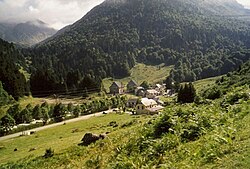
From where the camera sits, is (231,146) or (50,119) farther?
(50,119)

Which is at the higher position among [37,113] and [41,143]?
[37,113]

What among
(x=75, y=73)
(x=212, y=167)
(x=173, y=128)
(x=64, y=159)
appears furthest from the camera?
(x=75, y=73)

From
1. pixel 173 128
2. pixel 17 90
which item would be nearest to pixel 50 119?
pixel 17 90

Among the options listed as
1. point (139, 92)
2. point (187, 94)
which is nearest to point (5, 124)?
point (187, 94)

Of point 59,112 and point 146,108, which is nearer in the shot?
point 59,112

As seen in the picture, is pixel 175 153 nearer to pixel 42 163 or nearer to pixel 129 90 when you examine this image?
pixel 42 163

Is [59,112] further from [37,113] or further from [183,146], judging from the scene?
[183,146]

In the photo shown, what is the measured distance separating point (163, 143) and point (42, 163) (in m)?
15.3

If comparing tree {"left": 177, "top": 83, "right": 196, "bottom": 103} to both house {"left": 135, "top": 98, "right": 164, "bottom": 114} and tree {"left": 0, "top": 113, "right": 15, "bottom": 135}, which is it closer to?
house {"left": 135, "top": 98, "right": 164, "bottom": 114}

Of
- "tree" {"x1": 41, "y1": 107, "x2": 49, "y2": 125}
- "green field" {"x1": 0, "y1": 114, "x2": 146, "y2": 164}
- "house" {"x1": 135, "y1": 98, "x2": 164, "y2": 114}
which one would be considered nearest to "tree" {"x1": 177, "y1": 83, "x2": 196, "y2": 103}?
"house" {"x1": 135, "y1": 98, "x2": 164, "y2": 114}

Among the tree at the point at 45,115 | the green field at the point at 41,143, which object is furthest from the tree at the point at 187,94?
the tree at the point at 45,115

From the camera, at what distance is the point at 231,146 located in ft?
46.0

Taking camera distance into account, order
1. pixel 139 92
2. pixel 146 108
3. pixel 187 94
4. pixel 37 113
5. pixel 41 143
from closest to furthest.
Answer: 1. pixel 41 143
2. pixel 187 94
3. pixel 37 113
4. pixel 146 108
5. pixel 139 92

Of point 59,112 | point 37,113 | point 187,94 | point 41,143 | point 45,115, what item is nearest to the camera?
point 41,143
